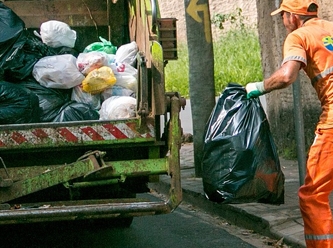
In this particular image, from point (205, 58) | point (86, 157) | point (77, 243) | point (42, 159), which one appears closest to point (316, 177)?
point (86, 157)

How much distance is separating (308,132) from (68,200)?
11.8ft

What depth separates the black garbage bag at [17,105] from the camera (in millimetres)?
5934

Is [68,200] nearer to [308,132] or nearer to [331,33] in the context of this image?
[331,33]

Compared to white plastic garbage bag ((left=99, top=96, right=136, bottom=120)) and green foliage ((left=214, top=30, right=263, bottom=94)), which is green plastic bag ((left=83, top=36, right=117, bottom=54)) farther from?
green foliage ((left=214, top=30, right=263, bottom=94))

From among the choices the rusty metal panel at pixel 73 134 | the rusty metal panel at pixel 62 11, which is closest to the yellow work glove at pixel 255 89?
the rusty metal panel at pixel 73 134

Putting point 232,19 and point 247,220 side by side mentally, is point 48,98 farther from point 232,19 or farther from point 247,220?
point 232,19

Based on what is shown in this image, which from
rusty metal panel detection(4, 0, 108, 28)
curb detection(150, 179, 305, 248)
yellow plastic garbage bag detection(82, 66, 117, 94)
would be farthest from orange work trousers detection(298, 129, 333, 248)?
rusty metal panel detection(4, 0, 108, 28)

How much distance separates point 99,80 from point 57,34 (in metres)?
1.00

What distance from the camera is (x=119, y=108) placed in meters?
5.86

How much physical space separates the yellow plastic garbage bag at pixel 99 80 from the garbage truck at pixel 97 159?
0.84ft

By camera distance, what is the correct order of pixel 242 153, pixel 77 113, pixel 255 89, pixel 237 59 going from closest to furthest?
pixel 255 89, pixel 242 153, pixel 77 113, pixel 237 59

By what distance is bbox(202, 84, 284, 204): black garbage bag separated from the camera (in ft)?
19.2

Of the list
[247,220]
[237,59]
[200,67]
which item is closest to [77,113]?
[247,220]

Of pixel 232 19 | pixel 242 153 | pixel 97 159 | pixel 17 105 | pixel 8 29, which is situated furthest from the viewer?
pixel 232 19
